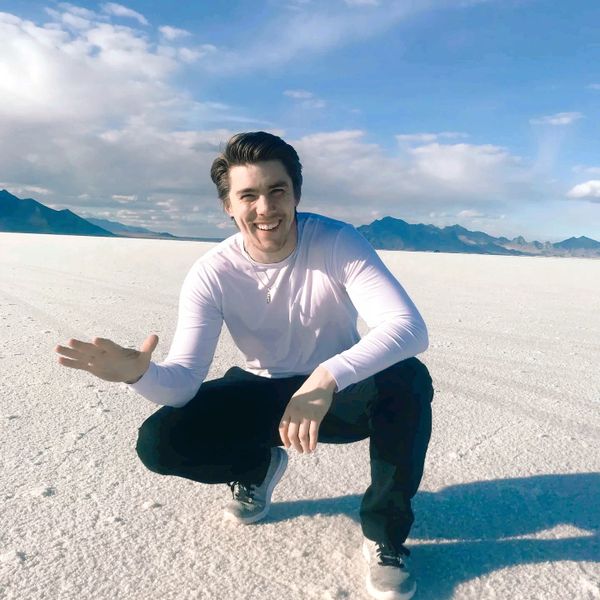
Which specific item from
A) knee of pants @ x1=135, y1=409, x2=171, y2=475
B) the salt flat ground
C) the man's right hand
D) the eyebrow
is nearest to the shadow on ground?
the salt flat ground

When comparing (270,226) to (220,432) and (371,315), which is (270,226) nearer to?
(371,315)

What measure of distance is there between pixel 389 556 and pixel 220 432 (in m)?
0.72

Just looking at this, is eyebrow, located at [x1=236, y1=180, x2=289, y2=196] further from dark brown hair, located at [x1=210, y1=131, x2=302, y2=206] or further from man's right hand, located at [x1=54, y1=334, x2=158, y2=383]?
man's right hand, located at [x1=54, y1=334, x2=158, y2=383]

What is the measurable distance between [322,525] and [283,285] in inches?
37.0

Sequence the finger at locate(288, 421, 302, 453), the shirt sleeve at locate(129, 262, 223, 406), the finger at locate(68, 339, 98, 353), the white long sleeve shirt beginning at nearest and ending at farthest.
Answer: the finger at locate(68, 339, 98, 353), the finger at locate(288, 421, 302, 453), the shirt sleeve at locate(129, 262, 223, 406), the white long sleeve shirt

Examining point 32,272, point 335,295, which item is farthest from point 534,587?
point 32,272

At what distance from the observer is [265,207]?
2.19m

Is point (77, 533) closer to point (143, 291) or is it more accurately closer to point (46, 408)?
point (46, 408)

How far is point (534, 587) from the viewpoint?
1.85 metres

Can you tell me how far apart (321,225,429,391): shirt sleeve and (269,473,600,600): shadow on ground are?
72 centimetres

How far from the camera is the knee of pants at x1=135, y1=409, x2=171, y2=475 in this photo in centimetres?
203

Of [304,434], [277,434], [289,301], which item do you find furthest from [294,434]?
[289,301]

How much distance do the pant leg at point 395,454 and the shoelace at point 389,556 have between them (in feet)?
0.08

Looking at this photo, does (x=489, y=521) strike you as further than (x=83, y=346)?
Yes
